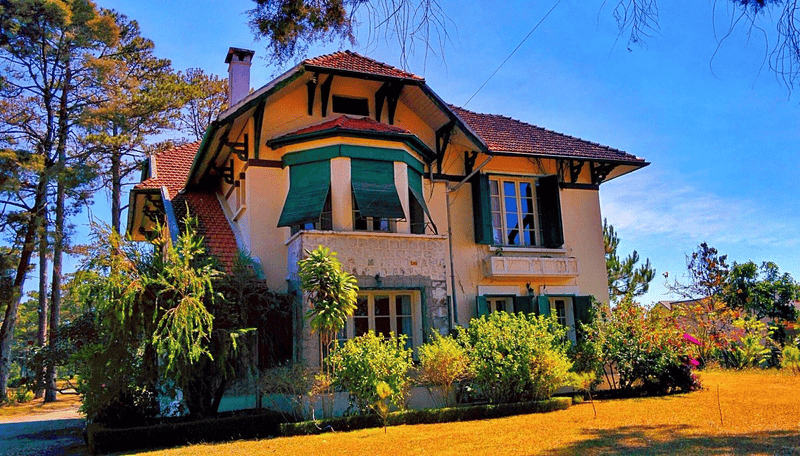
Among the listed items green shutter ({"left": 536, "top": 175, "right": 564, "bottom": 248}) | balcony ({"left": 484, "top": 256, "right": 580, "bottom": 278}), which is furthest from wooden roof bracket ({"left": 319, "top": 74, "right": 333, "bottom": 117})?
green shutter ({"left": 536, "top": 175, "right": 564, "bottom": 248})

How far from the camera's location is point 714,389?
14789 mm

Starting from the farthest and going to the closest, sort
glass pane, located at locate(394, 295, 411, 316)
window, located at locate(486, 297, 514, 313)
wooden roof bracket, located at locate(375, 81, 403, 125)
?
window, located at locate(486, 297, 514, 313), wooden roof bracket, located at locate(375, 81, 403, 125), glass pane, located at locate(394, 295, 411, 316)

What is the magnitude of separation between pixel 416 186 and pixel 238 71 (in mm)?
5981

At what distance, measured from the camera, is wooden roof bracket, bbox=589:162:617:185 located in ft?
56.3

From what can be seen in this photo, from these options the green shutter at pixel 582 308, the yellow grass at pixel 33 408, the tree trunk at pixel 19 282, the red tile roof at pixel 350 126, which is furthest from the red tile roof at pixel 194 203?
the tree trunk at pixel 19 282

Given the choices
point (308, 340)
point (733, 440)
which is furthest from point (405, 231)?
point (733, 440)

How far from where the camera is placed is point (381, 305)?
1348cm

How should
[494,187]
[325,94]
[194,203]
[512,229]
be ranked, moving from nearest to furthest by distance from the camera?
1. [325,94]
2. [512,229]
3. [494,187]
4. [194,203]

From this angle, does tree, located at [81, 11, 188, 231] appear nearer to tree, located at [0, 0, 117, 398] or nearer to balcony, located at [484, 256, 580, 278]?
tree, located at [0, 0, 117, 398]

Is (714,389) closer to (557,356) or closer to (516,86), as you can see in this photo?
(557,356)

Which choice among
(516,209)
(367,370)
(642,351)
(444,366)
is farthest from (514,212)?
(367,370)

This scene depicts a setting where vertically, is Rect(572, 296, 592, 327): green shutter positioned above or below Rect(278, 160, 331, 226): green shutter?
below

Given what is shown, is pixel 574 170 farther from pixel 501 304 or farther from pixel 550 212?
pixel 501 304

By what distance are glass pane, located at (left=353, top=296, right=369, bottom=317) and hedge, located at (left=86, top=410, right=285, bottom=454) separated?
2972mm
